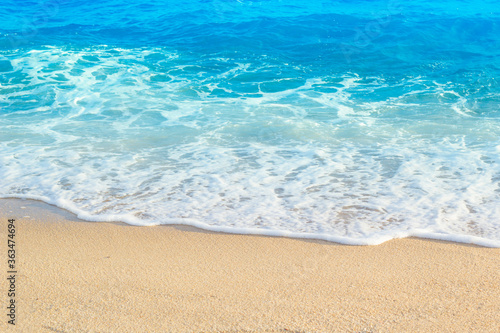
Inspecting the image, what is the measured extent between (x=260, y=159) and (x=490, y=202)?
247 centimetres

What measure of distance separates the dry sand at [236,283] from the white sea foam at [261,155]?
0.86ft

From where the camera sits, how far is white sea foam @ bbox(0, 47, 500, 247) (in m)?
3.95

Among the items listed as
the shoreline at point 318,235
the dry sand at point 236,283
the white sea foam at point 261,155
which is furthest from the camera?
the white sea foam at point 261,155

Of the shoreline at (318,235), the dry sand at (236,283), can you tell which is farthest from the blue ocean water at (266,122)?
the dry sand at (236,283)

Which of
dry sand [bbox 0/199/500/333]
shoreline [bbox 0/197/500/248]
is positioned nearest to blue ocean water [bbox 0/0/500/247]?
shoreline [bbox 0/197/500/248]

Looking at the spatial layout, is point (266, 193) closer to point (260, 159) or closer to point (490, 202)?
point (260, 159)

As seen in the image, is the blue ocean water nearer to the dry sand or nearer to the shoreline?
the shoreline

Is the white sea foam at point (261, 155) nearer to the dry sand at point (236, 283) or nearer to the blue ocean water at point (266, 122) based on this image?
the blue ocean water at point (266, 122)

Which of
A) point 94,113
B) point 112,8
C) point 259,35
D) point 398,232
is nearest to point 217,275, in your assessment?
point 398,232

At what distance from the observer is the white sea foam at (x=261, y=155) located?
395 centimetres

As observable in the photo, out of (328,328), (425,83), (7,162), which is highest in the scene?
(328,328)

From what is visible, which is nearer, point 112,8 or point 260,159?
point 260,159

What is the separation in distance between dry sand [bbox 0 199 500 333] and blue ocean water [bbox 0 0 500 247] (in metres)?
0.28

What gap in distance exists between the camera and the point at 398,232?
11.8 ft
